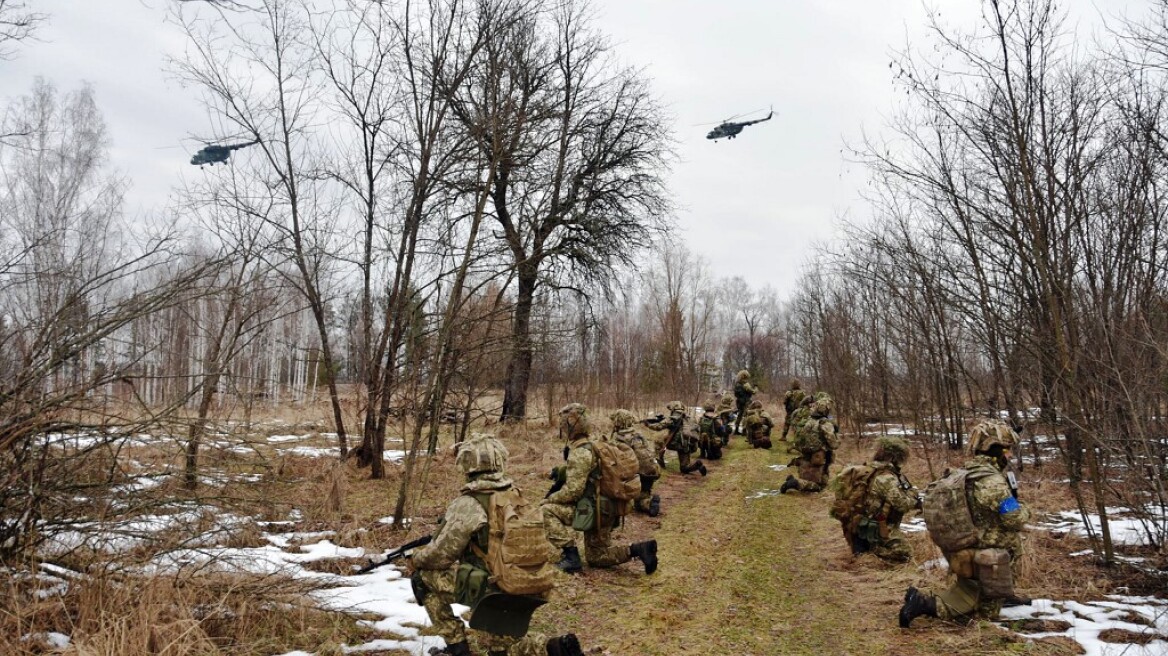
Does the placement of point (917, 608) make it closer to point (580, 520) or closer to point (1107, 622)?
point (1107, 622)

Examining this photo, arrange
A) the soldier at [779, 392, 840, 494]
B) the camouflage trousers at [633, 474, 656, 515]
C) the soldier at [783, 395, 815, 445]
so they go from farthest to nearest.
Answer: the soldier at [783, 395, 815, 445] < the soldier at [779, 392, 840, 494] < the camouflage trousers at [633, 474, 656, 515]

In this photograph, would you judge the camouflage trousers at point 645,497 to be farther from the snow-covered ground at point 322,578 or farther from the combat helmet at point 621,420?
the snow-covered ground at point 322,578

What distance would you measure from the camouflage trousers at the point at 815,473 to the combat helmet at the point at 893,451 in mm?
3887

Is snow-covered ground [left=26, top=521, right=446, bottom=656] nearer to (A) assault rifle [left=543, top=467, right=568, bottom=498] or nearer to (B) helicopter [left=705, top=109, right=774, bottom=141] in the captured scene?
(A) assault rifle [left=543, top=467, right=568, bottom=498]

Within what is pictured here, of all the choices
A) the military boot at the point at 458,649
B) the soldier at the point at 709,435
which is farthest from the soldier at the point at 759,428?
the military boot at the point at 458,649

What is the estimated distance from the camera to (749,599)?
623 cm

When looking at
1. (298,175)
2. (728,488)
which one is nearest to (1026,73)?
(728,488)

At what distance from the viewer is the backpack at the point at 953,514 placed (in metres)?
5.45

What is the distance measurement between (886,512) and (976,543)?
2.02 metres

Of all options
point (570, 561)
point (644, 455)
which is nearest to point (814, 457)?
point (644, 455)

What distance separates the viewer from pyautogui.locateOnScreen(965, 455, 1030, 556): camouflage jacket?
5.36m

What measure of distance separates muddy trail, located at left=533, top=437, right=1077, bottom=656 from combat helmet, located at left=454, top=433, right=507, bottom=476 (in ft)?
5.25

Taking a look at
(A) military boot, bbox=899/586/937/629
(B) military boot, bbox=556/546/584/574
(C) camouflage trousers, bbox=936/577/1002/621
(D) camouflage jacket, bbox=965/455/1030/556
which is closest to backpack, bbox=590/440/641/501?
(B) military boot, bbox=556/546/584/574

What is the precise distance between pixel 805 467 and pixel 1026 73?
691 centimetres
